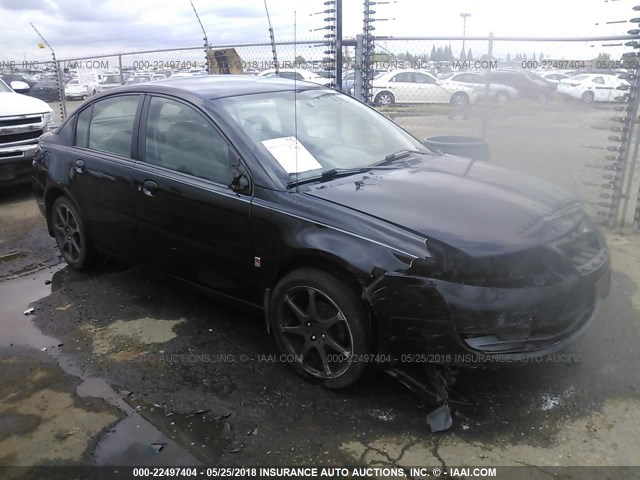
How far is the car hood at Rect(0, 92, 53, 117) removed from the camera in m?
7.61

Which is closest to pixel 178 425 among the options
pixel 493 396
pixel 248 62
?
pixel 493 396

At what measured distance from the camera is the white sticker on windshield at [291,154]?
3.31m

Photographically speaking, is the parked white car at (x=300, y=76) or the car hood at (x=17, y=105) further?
the car hood at (x=17, y=105)

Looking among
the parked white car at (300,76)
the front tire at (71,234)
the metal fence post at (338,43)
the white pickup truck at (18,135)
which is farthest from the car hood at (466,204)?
the white pickup truck at (18,135)

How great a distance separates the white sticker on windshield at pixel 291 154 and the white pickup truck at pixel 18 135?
561cm

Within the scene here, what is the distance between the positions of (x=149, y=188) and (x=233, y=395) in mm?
1580

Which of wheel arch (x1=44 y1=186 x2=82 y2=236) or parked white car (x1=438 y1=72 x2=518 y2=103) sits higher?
parked white car (x1=438 y1=72 x2=518 y2=103)

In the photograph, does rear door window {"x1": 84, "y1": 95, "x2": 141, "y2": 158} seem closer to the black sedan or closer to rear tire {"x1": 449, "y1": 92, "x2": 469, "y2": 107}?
the black sedan

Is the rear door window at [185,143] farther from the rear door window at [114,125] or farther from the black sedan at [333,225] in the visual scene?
the rear door window at [114,125]

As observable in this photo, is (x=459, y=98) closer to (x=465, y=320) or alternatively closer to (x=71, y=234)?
(x=71, y=234)

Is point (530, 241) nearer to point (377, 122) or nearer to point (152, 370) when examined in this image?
point (377, 122)

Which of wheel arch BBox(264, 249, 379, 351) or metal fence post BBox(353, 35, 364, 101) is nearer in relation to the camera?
wheel arch BBox(264, 249, 379, 351)

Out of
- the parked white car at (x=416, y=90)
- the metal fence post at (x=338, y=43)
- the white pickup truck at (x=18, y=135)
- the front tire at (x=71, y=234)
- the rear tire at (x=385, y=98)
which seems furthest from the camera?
the parked white car at (x=416, y=90)

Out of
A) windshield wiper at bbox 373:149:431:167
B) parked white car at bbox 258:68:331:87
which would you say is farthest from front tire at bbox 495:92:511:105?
windshield wiper at bbox 373:149:431:167
